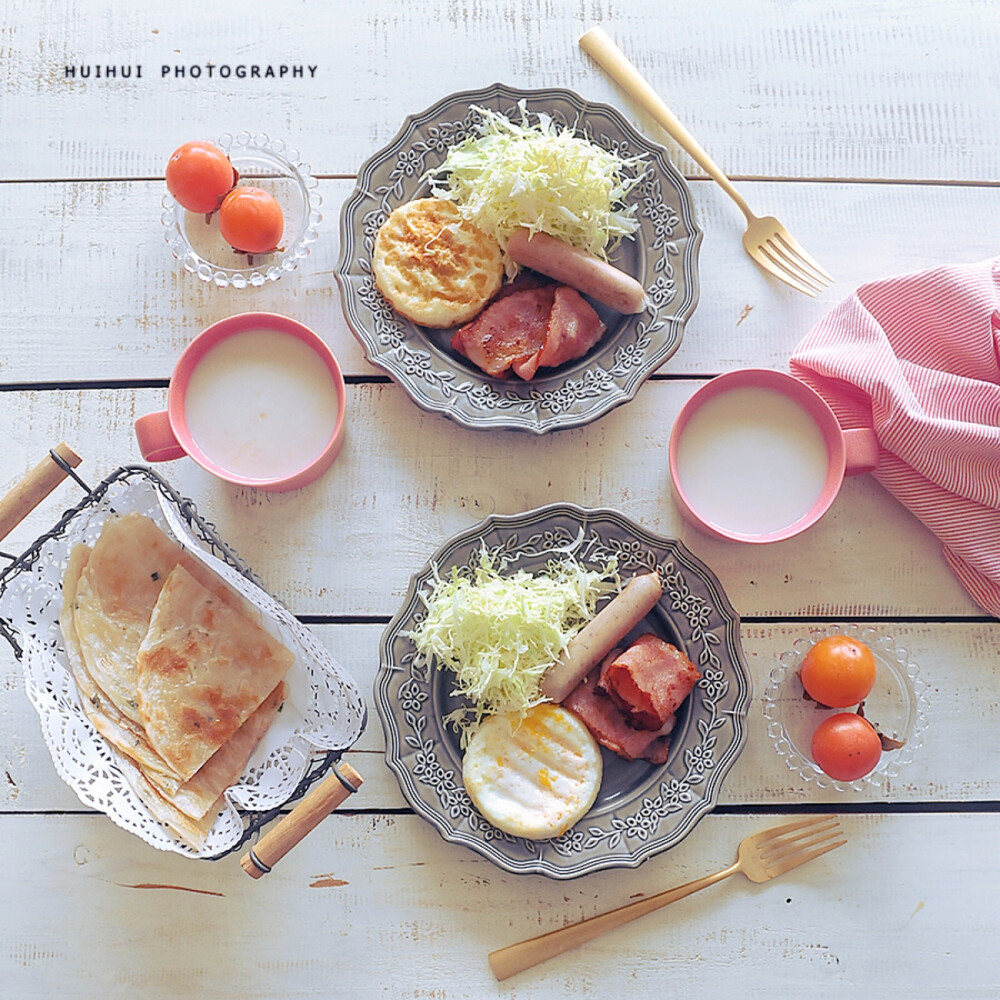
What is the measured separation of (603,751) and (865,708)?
57 cm

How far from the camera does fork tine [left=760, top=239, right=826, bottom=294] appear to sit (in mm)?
2158

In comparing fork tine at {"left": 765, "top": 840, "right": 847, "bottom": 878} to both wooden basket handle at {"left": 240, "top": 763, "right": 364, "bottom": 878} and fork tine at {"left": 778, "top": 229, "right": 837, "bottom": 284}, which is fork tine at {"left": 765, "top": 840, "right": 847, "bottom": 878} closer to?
wooden basket handle at {"left": 240, "top": 763, "right": 364, "bottom": 878}

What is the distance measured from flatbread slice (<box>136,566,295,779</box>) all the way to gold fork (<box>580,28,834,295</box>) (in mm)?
1308

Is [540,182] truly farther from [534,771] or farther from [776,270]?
[534,771]

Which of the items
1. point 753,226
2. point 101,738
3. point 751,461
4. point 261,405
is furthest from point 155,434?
point 753,226

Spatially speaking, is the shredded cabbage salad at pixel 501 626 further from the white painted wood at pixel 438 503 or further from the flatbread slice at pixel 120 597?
the flatbread slice at pixel 120 597

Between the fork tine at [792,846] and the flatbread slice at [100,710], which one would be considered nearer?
the flatbread slice at [100,710]

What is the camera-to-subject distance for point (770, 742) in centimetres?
205

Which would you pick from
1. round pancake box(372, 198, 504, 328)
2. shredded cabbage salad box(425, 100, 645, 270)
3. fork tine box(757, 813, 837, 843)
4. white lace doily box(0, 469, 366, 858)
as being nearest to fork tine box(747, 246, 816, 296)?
shredded cabbage salad box(425, 100, 645, 270)

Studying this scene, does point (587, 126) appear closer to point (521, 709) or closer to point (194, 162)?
point (194, 162)

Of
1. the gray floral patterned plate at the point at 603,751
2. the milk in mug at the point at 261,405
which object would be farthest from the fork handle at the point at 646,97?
the milk in mug at the point at 261,405

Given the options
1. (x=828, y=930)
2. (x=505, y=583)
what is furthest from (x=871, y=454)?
→ (x=828, y=930)

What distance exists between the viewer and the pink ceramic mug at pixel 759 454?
6.53 feet

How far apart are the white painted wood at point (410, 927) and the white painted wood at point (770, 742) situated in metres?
0.06
